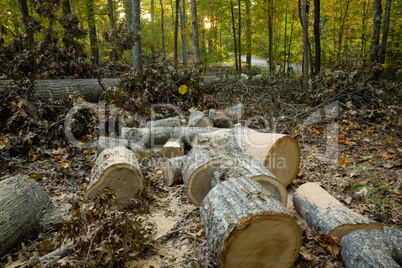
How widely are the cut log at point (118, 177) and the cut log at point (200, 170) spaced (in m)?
0.72

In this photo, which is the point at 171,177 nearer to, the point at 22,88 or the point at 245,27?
the point at 22,88

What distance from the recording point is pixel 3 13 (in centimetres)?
1030

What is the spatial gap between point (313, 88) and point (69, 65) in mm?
7848

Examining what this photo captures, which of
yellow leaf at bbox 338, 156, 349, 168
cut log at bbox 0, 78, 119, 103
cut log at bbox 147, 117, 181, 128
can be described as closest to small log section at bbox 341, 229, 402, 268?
yellow leaf at bbox 338, 156, 349, 168

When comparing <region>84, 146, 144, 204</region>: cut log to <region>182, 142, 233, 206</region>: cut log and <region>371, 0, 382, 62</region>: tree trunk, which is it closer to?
<region>182, 142, 233, 206</region>: cut log

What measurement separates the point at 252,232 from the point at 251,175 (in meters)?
0.84

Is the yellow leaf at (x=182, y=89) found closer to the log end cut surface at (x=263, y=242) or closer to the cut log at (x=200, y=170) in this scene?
the cut log at (x=200, y=170)

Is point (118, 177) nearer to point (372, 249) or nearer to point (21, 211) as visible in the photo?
point (21, 211)

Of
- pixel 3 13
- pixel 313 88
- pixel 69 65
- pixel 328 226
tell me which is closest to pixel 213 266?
pixel 328 226

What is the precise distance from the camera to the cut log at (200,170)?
3.03m

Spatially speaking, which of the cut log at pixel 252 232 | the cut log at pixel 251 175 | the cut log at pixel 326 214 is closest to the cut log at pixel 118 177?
the cut log at pixel 251 175

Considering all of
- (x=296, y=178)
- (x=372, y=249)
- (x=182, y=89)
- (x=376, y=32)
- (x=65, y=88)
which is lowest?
(x=296, y=178)

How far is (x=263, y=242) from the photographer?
1977mm

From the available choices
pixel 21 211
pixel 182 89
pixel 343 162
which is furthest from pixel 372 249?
pixel 182 89
